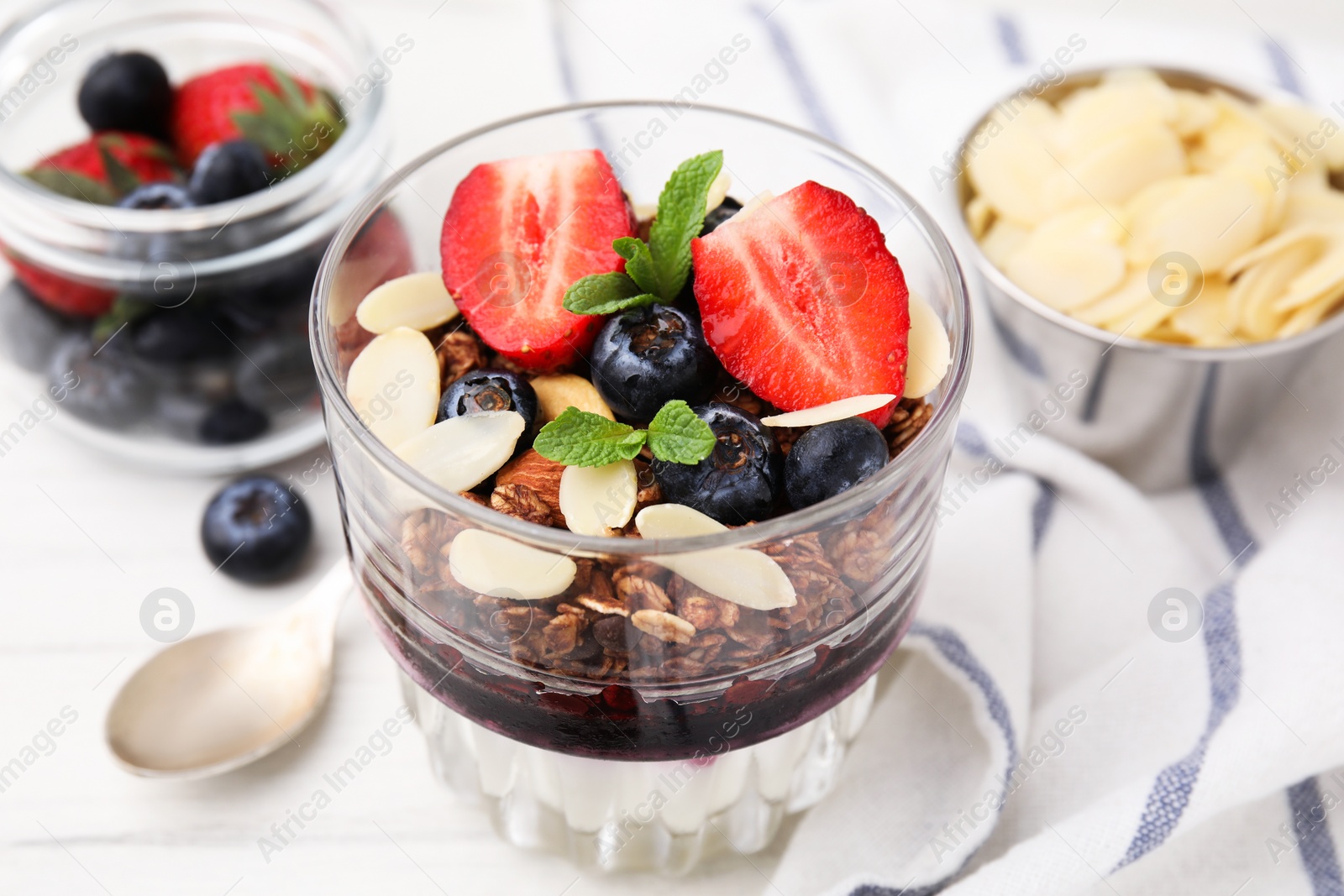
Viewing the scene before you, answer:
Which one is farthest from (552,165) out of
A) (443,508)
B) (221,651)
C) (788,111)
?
(788,111)

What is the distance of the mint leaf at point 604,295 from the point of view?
3.51ft

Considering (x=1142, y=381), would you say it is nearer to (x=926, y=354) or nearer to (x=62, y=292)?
(x=926, y=354)

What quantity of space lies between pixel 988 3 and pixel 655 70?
65 cm

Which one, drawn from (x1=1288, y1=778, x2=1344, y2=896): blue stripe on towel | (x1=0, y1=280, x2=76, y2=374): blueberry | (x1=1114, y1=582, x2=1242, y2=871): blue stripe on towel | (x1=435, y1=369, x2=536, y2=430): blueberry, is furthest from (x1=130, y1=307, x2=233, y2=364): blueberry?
(x1=1288, y1=778, x2=1344, y2=896): blue stripe on towel

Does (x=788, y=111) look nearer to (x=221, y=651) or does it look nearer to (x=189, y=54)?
(x=189, y=54)

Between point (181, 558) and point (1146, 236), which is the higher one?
point (1146, 236)

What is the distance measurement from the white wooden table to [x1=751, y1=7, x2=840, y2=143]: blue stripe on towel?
97 centimetres

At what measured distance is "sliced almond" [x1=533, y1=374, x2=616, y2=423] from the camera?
3.59 feet

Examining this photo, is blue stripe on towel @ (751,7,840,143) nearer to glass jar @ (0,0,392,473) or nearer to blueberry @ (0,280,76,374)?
glass jar @ (0,0,392,473)

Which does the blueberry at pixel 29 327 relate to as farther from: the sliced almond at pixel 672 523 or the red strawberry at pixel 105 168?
the sliced almond at pixel 672 523

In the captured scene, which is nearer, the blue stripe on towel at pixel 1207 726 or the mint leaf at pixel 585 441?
the mint leaf at pixel 585 441

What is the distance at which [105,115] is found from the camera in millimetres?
1797

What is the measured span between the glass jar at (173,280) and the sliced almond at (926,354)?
2.87 ft

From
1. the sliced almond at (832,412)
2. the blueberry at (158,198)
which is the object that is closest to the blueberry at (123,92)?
the blueberry at (158,198)
